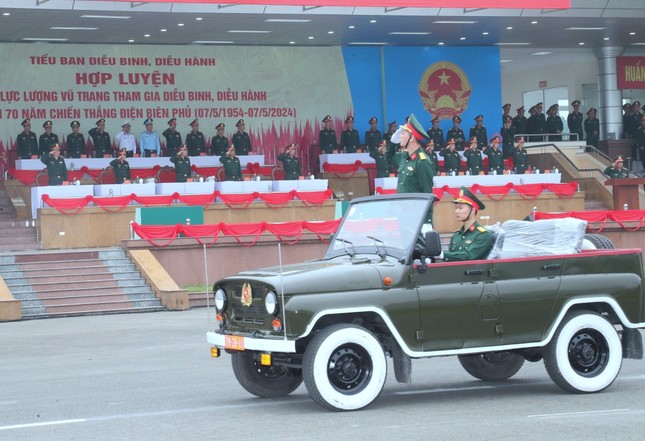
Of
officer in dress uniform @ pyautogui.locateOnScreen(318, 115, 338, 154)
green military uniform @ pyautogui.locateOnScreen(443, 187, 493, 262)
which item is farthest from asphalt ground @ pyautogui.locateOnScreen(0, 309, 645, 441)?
officer in dress uniform @ pyautogui.locateOnScreen(318, 115, 338, 154)

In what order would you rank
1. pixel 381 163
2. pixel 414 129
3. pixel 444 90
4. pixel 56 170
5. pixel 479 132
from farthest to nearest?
1. pixel 444 90
2. pixel 479 132
3. pixel 381 163
4. pixel 56 170
5. pixel 414 129

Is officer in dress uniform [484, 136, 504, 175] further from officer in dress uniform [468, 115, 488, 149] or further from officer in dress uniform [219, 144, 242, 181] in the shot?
officer in dress uniform [219, 144, 242, 181]

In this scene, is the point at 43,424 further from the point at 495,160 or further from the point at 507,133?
the point at 507,133

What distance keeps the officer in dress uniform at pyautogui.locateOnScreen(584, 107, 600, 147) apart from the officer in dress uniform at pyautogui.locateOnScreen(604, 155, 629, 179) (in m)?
8.42

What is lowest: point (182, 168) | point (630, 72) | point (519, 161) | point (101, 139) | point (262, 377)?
point (262, 377)

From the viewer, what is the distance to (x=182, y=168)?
33.7 m

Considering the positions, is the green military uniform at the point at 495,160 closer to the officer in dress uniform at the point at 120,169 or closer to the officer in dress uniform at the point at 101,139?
the officer in dress uniform at the point at 120,169

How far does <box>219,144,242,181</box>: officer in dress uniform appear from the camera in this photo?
34.1m

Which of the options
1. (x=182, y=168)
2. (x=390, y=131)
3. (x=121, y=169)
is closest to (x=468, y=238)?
(x=121, y=169)

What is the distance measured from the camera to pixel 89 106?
130 ft

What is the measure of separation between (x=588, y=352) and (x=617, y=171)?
87.7 ft

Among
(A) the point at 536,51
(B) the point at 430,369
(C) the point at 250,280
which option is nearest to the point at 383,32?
(A) the point at 536,51

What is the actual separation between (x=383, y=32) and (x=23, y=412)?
100ft

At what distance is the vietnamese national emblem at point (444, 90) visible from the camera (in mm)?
44125
